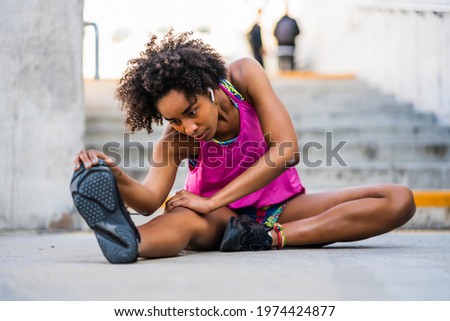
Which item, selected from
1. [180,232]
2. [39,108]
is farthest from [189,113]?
[39,108]

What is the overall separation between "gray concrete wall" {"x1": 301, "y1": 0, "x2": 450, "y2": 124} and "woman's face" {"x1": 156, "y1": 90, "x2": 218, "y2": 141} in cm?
428

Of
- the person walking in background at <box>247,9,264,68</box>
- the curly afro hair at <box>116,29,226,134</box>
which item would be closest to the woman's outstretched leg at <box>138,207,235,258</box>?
the curly afro hair at <box>116,29,226,134</box>

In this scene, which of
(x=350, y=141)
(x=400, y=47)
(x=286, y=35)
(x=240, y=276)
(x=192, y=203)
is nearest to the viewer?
(x=240, y=276)

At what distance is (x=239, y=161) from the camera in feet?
11.1

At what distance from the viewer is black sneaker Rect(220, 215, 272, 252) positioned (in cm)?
314

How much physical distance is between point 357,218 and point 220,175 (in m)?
0.65

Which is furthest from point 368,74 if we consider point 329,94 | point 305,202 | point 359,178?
point 305,202

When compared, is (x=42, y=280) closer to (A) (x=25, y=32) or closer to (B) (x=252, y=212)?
(B) (x=252, y=212)

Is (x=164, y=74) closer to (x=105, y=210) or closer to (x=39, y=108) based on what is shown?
(x=105, y=210)

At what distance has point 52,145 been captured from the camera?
4918mm

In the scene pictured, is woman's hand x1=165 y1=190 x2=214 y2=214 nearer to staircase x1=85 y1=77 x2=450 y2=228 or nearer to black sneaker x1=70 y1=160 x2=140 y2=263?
black sneaker x1=70 y1=160 x2=140 y2=263

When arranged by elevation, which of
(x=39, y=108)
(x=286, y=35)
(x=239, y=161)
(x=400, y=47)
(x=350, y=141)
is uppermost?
(x=286, y=35)

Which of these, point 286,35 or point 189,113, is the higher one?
point 286,35

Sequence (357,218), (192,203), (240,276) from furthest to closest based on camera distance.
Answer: (357,218) → (192,203) → (240,276)
